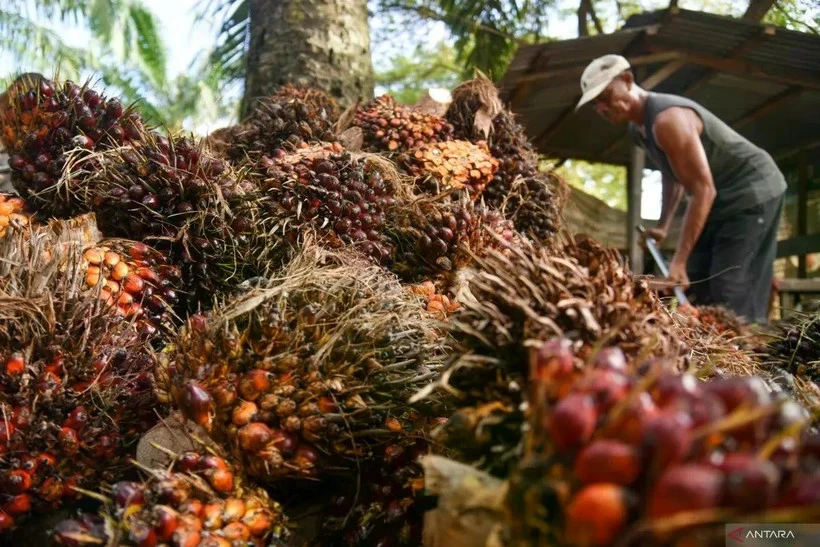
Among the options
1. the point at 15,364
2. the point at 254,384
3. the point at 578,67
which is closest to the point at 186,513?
the point at 254,384

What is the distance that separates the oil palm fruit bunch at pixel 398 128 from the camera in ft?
9.21

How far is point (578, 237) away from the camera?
1.25 metres

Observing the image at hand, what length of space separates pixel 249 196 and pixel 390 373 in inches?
35.2

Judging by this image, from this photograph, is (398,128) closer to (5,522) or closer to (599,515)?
(5,522)

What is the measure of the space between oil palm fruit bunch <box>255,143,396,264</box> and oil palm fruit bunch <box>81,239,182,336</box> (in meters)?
0.35

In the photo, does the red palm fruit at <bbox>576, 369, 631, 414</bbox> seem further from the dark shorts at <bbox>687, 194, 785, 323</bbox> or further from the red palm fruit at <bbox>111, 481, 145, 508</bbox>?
the dark shorts at <bbox>687, 194, 785, 323</bbox>

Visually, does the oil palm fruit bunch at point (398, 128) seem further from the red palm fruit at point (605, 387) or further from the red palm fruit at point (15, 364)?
the red palm fruit at point (605, 387)

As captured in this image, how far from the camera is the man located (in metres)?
3.97

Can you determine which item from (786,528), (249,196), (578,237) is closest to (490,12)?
(249,196)

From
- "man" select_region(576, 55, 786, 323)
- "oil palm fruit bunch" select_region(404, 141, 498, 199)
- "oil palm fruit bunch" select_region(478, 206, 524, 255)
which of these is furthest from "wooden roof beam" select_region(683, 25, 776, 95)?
"oil palm fruit bunch" select_region(478, 206, 524, 255)

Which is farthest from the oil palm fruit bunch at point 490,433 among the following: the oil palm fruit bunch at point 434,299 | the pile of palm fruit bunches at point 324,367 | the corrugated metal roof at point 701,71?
the corrugated metal roof at point 701,71

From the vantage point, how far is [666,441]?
1.86 feet

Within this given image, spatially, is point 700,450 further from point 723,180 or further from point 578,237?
point 723,180

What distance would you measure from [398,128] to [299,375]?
6.22 ft
